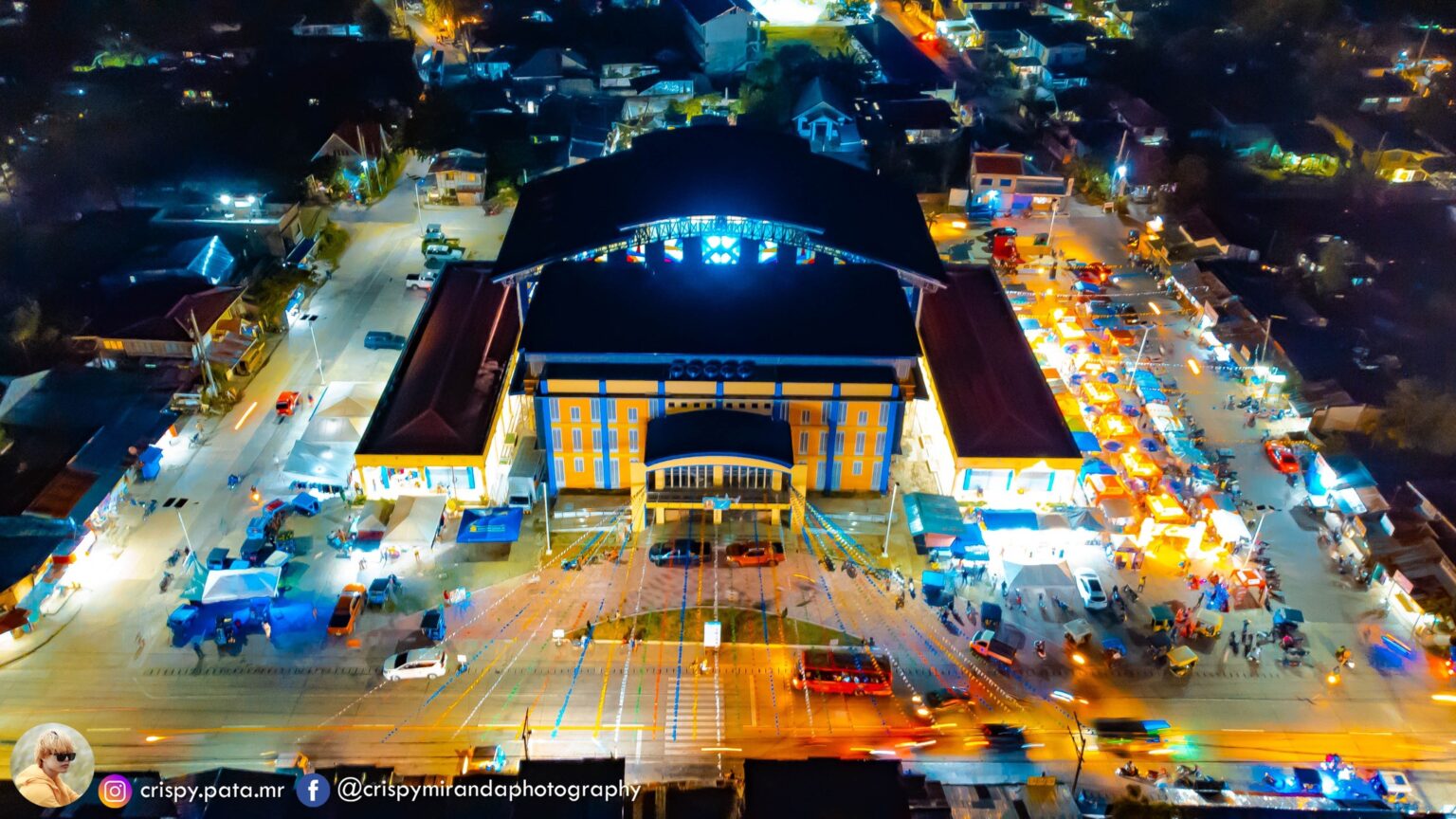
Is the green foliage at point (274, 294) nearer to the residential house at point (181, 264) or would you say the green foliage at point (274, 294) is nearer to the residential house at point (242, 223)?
the residential house at point (181, 264)

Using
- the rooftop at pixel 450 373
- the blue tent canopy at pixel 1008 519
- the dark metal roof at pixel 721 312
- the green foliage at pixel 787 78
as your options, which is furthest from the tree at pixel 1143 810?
the green foliage at pixel 787 78

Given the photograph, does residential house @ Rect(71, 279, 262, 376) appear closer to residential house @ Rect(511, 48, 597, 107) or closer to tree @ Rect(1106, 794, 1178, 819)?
residential house @ Rect(511, 48, 597, 107)

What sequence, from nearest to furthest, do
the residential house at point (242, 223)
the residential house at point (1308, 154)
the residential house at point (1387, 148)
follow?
the residential house at point (242, 223) < the residential house at point (1387, 148) < the residential house at point (1308, 154)

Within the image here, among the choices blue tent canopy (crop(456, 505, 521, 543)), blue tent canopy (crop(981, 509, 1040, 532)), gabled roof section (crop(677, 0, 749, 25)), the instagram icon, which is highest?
gabled roof section (crop(677, 0, 749, 25))

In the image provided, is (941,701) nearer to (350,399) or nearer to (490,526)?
(490,526)

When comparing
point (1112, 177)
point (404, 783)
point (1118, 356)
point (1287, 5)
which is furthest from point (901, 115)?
point (404, 783)

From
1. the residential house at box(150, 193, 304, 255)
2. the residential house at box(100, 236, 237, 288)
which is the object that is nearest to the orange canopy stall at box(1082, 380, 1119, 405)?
the residential house at box(100, 236, 237, 288)
